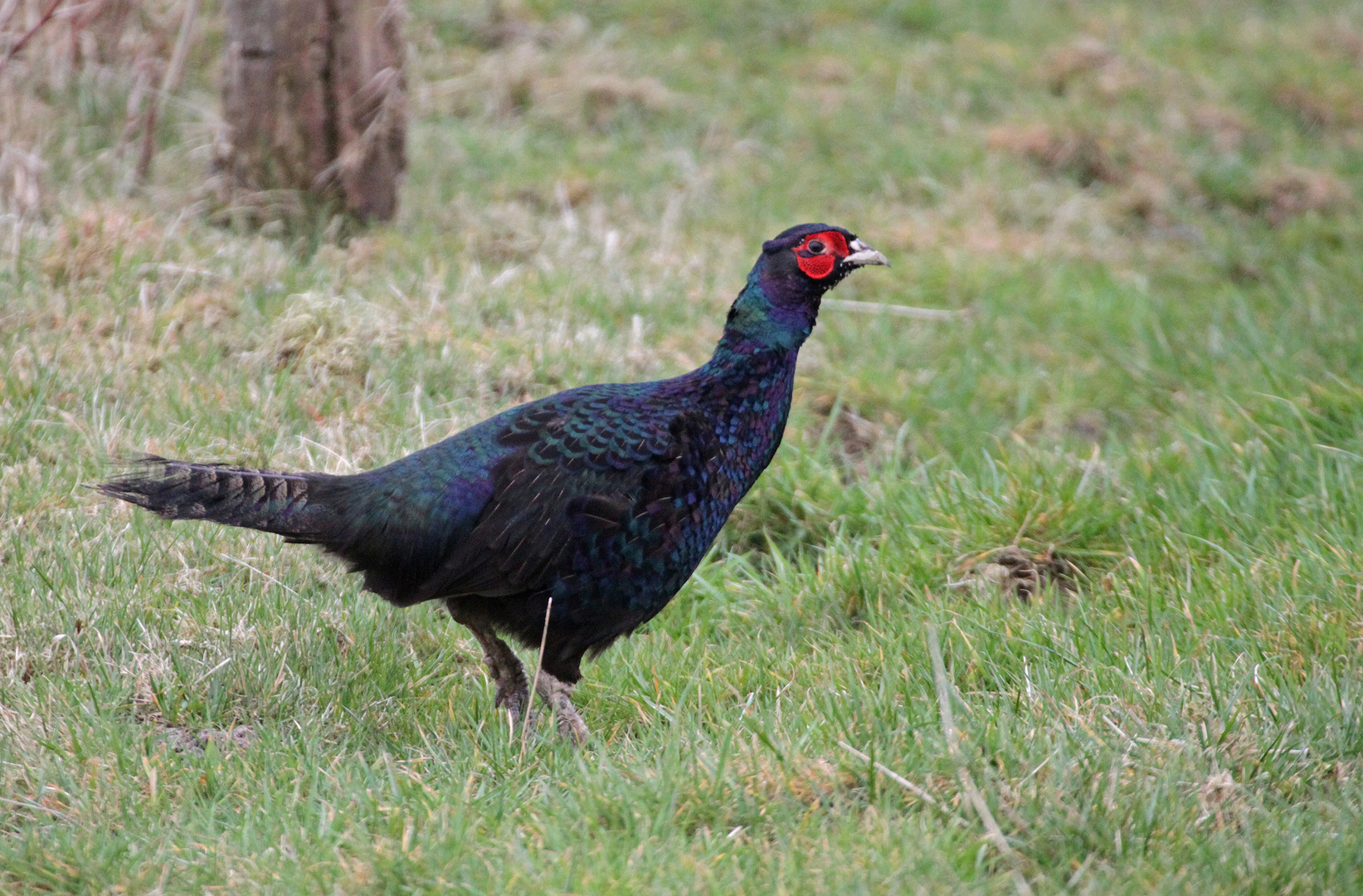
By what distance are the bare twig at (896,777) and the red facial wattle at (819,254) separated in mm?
1436

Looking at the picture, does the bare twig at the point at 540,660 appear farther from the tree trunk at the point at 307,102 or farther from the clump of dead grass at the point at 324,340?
the tree trunk at the point at 307,102

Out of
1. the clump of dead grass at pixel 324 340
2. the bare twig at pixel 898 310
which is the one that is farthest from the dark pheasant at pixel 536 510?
the bare twig at pixel 898 310

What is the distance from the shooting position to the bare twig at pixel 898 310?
6273 millimetres

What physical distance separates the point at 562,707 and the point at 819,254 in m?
1.42

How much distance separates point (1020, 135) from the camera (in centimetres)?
779

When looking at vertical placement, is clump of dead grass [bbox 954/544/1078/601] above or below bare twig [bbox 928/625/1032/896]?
below

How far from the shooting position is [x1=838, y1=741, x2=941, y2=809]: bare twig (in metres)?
2.74

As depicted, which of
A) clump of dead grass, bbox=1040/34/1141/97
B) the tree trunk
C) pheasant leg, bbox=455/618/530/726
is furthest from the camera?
clump of dead grass, bbox=1040/34/1141/97

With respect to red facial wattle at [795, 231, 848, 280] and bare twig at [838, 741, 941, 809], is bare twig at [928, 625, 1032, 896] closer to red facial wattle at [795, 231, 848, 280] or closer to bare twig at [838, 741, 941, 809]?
bare twig at [838, 741, 941, 809]

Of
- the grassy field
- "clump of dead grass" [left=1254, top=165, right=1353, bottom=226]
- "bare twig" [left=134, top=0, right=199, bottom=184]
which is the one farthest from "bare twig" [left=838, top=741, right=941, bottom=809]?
"clump of dead grass" [left=1254, top=165, right=1353, bottom=226]

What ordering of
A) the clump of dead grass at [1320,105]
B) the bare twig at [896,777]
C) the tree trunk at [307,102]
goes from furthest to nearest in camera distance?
the clump of dead grass at [1320,105] < the tree trunk at [307,102] < the bare twig at [896,777]

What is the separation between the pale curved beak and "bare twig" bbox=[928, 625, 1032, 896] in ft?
3.97

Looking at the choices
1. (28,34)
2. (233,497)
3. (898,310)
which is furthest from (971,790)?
(28,34)

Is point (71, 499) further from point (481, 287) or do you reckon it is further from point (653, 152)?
point (653, 152)
